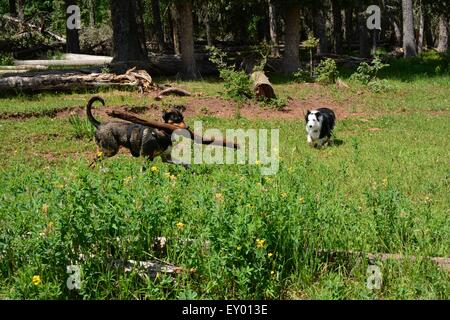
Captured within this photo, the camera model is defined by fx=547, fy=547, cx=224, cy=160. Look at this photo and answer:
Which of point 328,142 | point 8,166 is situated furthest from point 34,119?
point 328,142

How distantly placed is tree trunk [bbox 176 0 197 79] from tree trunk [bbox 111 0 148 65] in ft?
5.72

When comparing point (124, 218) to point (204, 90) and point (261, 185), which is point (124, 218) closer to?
point (261, 185)

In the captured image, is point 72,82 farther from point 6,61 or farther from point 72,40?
point 72,40

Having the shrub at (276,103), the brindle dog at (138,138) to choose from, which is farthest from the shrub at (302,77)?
the brindle dog at (138,138)

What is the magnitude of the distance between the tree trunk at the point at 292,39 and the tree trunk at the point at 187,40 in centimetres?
Answer: 430

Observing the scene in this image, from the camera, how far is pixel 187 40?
21672mm

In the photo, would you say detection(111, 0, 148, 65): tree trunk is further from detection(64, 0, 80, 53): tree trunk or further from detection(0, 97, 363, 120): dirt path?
detection(64, 0, 80, 53): tree trunk

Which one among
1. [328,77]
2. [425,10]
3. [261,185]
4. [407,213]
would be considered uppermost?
[425,10]

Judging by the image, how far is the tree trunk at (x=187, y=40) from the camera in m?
21.5

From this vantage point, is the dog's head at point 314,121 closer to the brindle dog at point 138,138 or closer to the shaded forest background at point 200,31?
the brindle dog at point 138,138

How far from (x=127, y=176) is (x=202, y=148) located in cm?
509

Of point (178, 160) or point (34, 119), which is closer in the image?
point (178, 160)

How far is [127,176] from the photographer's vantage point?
6.29 metres

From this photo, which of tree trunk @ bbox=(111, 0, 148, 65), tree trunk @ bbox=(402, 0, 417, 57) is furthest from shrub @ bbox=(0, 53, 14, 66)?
tree trunk @ bbox=(402, 0, 417, 57)
